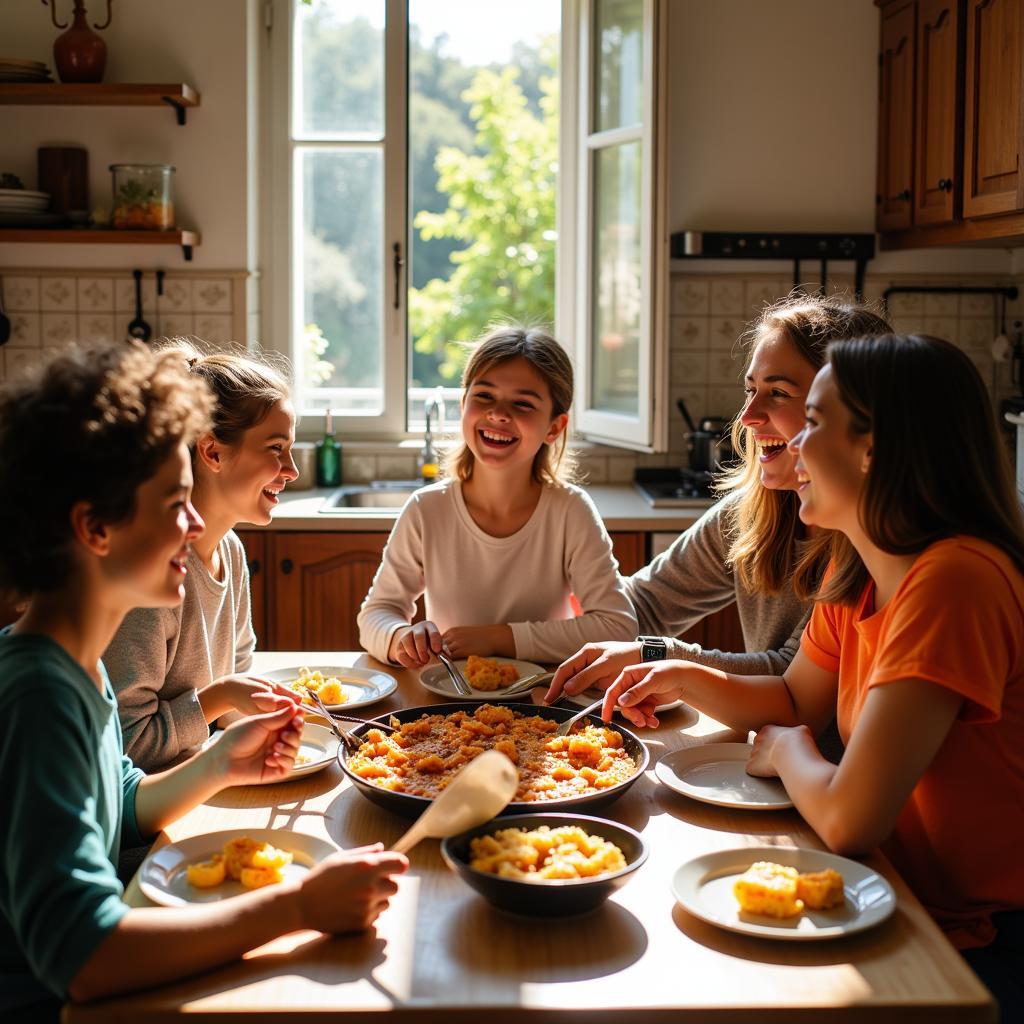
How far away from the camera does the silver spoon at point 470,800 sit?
113 centimetres

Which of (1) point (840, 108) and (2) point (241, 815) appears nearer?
(2) point (241, 815)

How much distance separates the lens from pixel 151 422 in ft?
3.73

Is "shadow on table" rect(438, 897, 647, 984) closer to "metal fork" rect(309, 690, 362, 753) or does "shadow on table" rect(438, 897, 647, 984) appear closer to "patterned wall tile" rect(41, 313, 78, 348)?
"metal fork" rect(309, 690, 362, 753)

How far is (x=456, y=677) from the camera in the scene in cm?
186

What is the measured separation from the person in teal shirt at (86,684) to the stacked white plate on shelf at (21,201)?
8.49ft

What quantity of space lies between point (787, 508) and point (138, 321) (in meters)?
2.36

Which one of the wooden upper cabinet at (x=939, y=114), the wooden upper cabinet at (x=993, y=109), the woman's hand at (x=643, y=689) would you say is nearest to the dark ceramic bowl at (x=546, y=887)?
the woman's hand at (x=643, y=689)

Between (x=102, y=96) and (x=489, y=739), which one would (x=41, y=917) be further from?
(x=102, y=96)

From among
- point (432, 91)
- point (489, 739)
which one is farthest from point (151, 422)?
point (432, 91)

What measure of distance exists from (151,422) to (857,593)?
0.89 metres

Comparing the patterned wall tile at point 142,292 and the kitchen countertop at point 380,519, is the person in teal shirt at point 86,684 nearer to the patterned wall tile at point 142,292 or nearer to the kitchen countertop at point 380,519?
Result: the kitchen countertop at point 380,519

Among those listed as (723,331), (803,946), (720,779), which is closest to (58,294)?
(723,331)

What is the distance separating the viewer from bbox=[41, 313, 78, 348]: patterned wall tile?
3.71 m

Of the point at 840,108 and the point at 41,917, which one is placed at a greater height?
the point at 840,108
